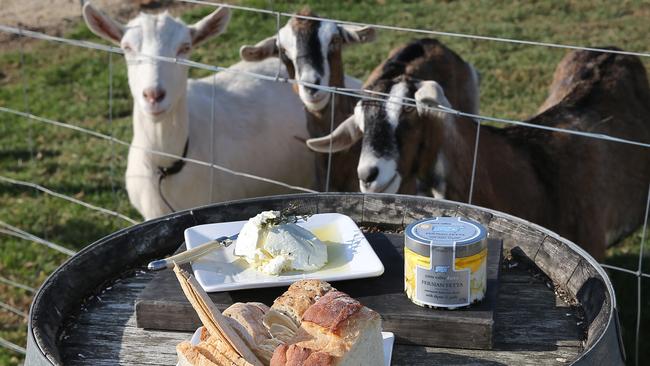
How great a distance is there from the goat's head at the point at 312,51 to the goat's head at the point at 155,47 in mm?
349

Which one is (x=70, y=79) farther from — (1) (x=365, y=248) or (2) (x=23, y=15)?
(1) (x=365, y=248)

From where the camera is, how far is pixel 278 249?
6.60ft

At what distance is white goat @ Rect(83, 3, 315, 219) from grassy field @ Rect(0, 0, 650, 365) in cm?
85

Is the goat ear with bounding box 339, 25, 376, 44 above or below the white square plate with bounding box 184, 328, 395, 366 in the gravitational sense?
above

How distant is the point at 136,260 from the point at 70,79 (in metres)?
6.63

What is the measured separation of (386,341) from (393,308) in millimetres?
101

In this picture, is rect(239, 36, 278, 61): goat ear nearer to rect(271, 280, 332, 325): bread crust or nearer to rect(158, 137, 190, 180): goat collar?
rect(158, 137, 190, 180): goat collar

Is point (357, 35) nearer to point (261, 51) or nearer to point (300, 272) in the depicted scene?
point (261, 51)

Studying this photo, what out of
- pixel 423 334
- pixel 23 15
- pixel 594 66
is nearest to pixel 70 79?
pixel 23 15

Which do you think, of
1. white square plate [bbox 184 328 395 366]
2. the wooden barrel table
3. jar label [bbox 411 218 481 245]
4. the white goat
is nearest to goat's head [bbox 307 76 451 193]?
the white goat

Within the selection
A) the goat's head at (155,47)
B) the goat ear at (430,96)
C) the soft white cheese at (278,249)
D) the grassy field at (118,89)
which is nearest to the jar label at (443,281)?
the soft white cheese at (278,249)

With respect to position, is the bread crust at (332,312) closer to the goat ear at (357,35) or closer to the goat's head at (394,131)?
the goat's head at (394,131)

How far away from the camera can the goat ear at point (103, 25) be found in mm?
4340

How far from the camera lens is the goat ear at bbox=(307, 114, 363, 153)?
4102 millimetres
